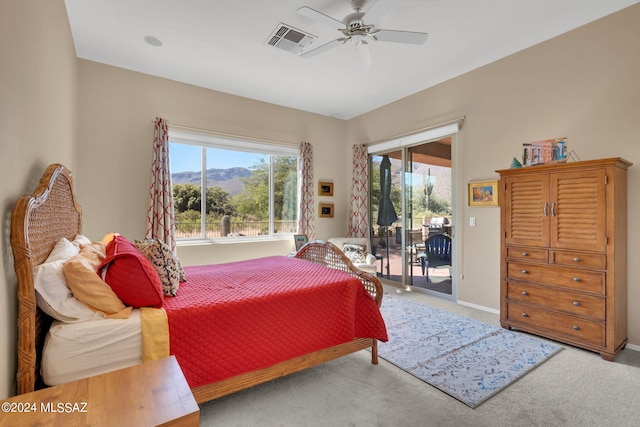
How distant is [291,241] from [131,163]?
2.51 metres

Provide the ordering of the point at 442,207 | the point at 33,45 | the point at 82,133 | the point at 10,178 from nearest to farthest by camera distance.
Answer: the point at 10,178 → the point at 33,45 → the point at 82,133 → the point at 442,207

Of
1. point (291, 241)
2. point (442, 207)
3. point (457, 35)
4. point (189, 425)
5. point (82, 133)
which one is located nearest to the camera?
point (189, 425)

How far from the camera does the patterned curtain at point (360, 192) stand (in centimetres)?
527

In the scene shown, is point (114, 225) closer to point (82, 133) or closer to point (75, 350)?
point (82, 133)

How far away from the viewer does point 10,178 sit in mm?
1345

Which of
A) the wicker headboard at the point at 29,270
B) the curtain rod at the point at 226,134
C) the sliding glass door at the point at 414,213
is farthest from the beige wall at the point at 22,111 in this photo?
the sliding glass door at the point at 414,213

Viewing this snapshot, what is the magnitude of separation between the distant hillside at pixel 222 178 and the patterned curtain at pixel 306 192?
857mm

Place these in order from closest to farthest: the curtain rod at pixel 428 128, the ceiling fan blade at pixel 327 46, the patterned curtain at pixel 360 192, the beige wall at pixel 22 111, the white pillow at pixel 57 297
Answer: the beige wall at pixel 22 111 < the white pillow at pixel 57 297 < the ceiling fan blade at pixel 327 46 < the curtain rod at pixel 428 128 < the patterned curtain at pixel 360 192

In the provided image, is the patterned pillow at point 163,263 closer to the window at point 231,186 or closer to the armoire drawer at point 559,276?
the window at point 231,186

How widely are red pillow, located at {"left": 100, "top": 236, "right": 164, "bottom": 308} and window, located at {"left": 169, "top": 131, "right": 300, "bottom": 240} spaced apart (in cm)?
265

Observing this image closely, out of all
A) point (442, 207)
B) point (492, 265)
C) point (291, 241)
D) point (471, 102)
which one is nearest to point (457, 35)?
point (471, 102)

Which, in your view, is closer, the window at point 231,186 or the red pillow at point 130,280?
the red pillow at point 130,280

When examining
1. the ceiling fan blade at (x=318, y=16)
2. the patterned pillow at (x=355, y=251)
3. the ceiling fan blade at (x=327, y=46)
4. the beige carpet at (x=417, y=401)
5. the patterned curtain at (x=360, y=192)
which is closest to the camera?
the beige carpet at (x=417, y=401)

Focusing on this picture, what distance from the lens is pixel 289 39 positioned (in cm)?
302
